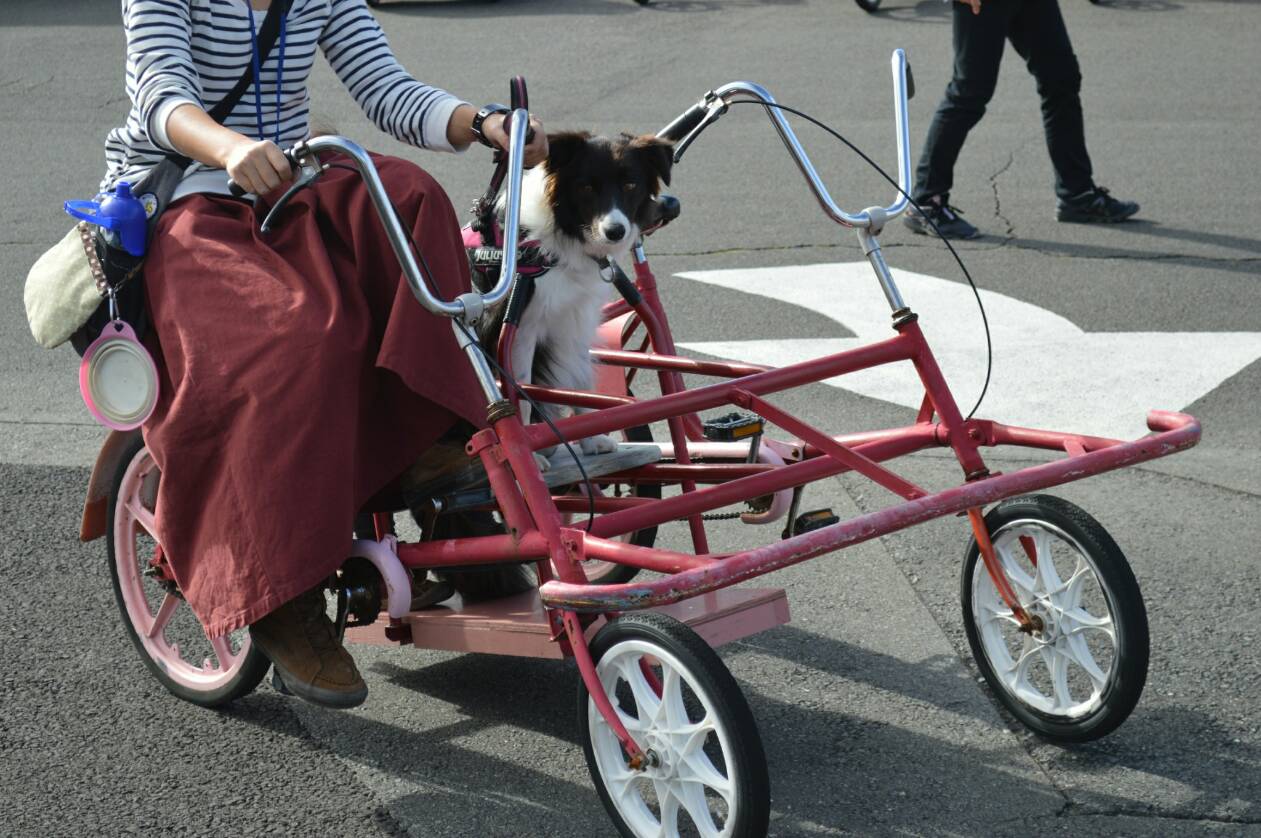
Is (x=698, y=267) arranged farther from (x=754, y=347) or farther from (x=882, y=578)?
(x=882, y=578)

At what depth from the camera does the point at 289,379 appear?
3.17 meters

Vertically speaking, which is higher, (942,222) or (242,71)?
(242,71)

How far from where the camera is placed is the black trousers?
25.3 ft

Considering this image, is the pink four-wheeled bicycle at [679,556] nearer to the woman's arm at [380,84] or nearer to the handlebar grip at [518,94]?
the handlebar grip at [518,94]

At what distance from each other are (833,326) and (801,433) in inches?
127

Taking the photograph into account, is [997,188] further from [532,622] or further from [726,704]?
[726,704]

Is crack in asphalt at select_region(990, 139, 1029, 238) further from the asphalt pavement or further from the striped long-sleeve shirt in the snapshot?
the striped long-sleeve shirt

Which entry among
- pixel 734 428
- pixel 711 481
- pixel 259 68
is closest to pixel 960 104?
pixel 734 428

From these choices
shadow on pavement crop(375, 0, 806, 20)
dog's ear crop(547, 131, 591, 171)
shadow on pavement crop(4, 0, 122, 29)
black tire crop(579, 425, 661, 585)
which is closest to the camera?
dog's ear crop(547, 131, 591, 171)

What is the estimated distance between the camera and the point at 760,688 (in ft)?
12.7

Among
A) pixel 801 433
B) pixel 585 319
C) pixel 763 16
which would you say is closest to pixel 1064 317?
pixel 585 319

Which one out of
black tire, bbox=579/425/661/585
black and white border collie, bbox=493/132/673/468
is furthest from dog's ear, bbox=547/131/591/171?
black tire, bbox=579/425/661/585

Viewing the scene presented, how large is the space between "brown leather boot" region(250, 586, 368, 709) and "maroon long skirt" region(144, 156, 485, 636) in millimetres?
175

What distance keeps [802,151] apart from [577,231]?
2.30 feet
